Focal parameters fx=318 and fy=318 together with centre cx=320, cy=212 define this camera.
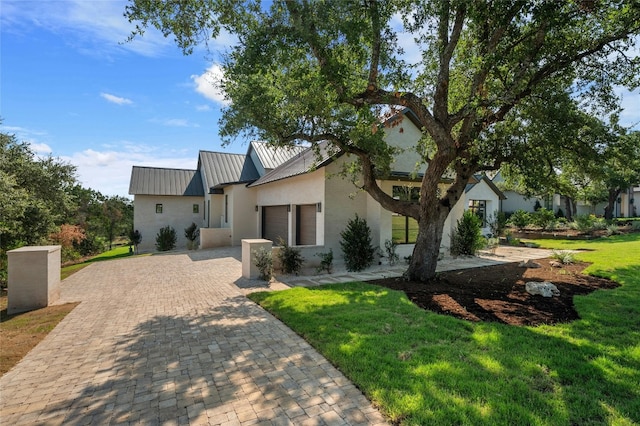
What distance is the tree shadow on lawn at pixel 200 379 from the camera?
3367 mm

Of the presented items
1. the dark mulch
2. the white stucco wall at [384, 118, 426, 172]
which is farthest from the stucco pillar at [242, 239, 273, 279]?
the white stucco wall at [384, 118, 426, 172]

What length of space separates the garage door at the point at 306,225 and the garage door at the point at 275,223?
1164 millimetres

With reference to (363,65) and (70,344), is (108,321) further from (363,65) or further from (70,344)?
(363,65)

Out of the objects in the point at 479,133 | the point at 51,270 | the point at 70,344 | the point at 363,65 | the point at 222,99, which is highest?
the point at 363,65

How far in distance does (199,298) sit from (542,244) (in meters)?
19.9

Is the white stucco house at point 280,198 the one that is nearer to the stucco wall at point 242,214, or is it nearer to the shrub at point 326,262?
the stucco wall at point 242,214

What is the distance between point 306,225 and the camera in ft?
48.4

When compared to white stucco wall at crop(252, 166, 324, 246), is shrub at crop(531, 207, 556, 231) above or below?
below

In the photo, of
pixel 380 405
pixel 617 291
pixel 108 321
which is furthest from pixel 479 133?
pixel 108 321

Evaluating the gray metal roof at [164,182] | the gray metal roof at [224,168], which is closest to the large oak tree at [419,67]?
the gray metal roof at [224,168]

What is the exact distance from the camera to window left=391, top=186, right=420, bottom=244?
13688mm

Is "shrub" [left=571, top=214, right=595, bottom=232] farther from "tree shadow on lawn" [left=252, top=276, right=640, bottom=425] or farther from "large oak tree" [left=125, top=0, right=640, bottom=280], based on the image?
"tree shadow on lawn" [left=252, top=276, right=640, bottom=425]

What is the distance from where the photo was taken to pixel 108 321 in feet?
21.4

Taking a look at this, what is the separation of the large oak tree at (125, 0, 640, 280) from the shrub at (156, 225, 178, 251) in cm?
1621
